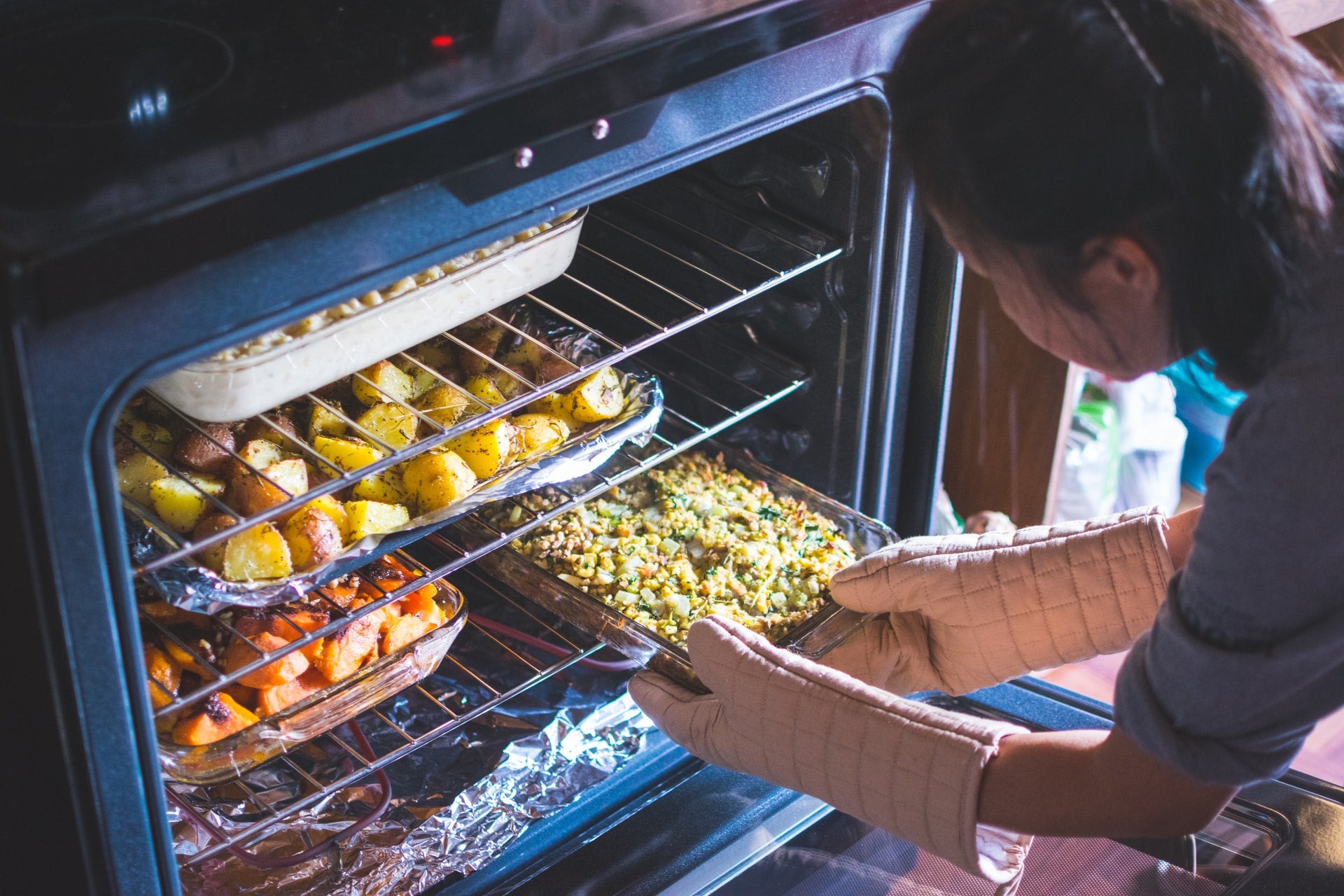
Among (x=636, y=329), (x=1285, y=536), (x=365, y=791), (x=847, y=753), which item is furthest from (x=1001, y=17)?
(x=365, y=791)

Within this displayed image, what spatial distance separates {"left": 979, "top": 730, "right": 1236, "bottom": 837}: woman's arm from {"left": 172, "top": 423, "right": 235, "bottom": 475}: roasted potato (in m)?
0.71

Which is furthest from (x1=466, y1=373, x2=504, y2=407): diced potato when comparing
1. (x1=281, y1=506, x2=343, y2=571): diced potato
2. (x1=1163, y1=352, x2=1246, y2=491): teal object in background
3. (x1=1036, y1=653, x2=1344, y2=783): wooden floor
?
(x1=1163, y1=352, x2=1246, y2=491): teal object in background

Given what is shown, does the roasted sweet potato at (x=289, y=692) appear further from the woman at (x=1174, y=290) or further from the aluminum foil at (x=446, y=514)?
the woman at (x=1174, y=290)

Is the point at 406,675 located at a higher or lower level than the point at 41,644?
lower

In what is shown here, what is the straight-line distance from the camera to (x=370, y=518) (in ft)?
3.76

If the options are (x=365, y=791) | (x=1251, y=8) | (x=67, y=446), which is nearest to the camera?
(x=67, y=446)

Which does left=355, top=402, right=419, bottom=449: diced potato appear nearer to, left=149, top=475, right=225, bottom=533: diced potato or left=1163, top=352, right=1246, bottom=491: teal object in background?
left=149, top=475, right=225, bottom=533: diced potato

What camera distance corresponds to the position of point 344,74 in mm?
887

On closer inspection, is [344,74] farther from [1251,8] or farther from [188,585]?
[1251,8]

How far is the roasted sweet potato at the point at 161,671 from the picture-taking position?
105 cm

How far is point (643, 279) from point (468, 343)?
215 millimetres

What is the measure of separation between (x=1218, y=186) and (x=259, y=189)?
587 millimetres

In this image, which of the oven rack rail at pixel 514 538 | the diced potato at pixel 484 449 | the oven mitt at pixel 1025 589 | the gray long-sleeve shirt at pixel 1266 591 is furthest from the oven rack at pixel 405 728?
the gray long-sleeve shirt at pixel 1266 591

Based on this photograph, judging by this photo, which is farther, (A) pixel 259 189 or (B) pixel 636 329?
(B) pixel 636 329
